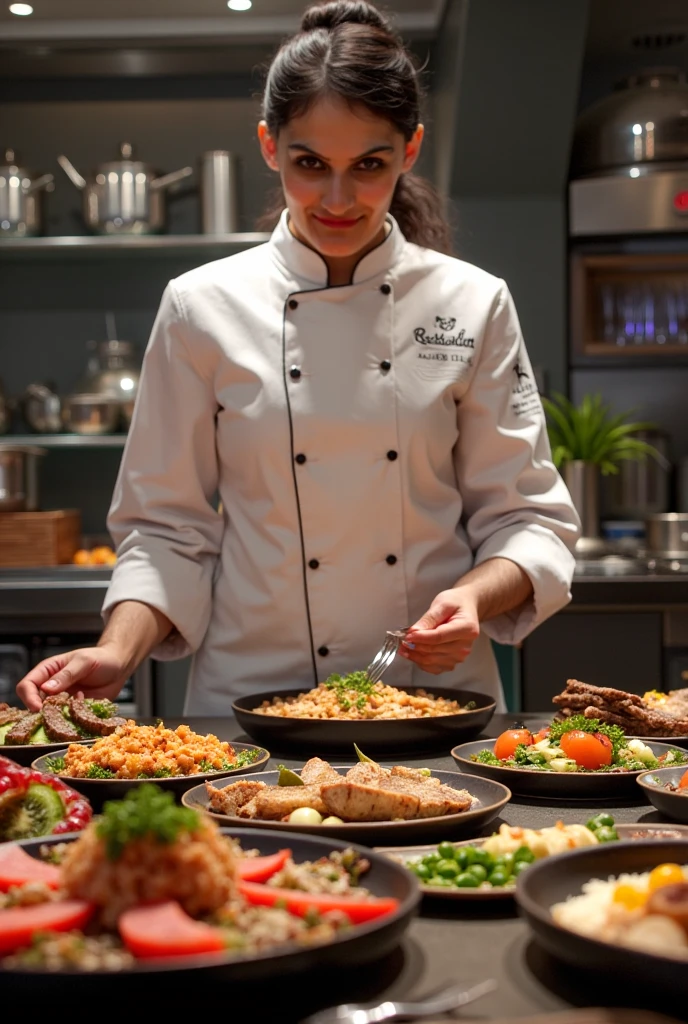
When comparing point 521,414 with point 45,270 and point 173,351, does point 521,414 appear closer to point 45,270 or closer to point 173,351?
point 173,351

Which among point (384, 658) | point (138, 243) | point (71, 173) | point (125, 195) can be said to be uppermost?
point (71, 173)

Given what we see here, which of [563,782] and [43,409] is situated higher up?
[43,409]

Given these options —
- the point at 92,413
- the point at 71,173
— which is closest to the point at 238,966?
the point at 92,413

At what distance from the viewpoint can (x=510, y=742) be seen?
1529 mm

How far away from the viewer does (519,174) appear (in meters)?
4.12

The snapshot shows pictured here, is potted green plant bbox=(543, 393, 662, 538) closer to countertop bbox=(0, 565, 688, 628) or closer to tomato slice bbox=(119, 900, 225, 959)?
countertop bbox=(0, 565, 688, 628)

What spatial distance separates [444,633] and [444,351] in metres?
0.64

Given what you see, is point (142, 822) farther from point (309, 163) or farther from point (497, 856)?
point (309, 163)

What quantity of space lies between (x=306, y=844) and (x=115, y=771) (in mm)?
404

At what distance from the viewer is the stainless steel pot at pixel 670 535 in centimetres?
398

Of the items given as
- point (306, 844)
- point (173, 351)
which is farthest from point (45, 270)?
point (306, 844)

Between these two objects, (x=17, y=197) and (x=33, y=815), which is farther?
(x=17, y=197)

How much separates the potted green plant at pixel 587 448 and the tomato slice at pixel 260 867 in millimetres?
3116

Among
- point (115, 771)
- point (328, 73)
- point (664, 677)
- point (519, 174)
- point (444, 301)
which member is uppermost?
point (519, 174)
